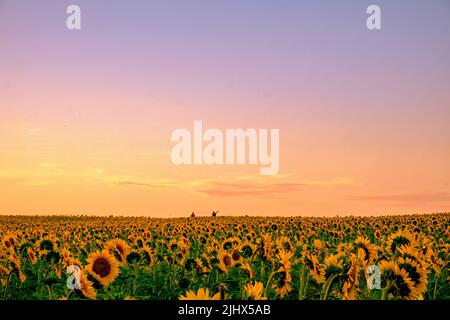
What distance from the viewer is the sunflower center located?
26.9 feet

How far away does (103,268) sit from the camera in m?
8.29

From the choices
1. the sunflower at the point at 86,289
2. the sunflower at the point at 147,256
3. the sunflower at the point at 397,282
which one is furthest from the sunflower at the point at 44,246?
the sunflower at the point at 397,282

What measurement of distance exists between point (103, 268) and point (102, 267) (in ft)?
0.07

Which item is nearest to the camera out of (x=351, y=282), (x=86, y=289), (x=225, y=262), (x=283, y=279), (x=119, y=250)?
(x=351, y=282)

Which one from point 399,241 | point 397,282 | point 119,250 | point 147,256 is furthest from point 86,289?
point 399,241

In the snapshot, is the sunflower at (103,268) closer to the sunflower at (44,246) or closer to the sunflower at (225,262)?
the sunflower at (225,262)

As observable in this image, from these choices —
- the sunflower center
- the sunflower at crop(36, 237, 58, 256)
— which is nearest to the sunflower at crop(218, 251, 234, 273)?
the sunflower center

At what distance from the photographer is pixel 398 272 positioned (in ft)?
19.8

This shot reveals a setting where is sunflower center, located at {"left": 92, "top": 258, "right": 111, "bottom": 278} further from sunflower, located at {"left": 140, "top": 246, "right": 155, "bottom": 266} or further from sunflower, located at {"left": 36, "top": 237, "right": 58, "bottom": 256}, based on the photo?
sunflower, located at {"left": 36, "top": 237, "right": 58, "bottom": 256}

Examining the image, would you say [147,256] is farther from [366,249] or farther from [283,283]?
[283,283]

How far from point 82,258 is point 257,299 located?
10238 millimetres

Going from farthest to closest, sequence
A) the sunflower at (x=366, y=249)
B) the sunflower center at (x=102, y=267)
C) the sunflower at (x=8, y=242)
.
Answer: the sunflower at (x=8, y=242), the sunflower at (x=366, y=249), the sunflower center at (x=102, y=267)

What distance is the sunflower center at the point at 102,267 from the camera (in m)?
8.19

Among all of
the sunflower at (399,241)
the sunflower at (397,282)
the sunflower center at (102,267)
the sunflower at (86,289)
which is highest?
the sunflower at (399,241)
